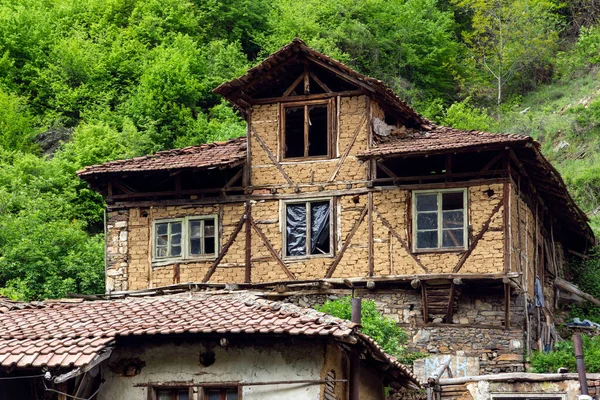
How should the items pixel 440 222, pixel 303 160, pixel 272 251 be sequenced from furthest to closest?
pixel 303 160 → pixel 272 251 → pixel 440 222

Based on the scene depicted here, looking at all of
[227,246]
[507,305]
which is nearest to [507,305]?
[507,305]

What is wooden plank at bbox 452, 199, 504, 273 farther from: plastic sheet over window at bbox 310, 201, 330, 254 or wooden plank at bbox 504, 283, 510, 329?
plastic sheet over window at bbox 310, 201, 330, 254

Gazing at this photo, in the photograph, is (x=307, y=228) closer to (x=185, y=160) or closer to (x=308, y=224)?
(x=308, y=224)

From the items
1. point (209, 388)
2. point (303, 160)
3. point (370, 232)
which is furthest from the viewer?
point (303, 160)

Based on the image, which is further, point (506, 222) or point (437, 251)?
point (437, 251)

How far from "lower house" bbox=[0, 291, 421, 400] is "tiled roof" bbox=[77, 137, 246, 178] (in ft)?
31.9

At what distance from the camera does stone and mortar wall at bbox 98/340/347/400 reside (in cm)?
1962

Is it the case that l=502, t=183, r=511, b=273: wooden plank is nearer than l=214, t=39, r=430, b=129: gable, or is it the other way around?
l=502, t=183, r=511, b=273: wooden plank

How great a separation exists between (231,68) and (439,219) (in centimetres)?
2651

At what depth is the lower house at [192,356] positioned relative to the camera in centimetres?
1931

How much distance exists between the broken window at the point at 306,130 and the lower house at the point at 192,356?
10479 mm

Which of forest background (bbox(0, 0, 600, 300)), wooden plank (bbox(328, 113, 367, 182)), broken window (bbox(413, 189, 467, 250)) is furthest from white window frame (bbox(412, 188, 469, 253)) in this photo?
forest background (bbox(0, 0, 600, 300))

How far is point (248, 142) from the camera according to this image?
31406mm

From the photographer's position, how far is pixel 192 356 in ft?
66.0
